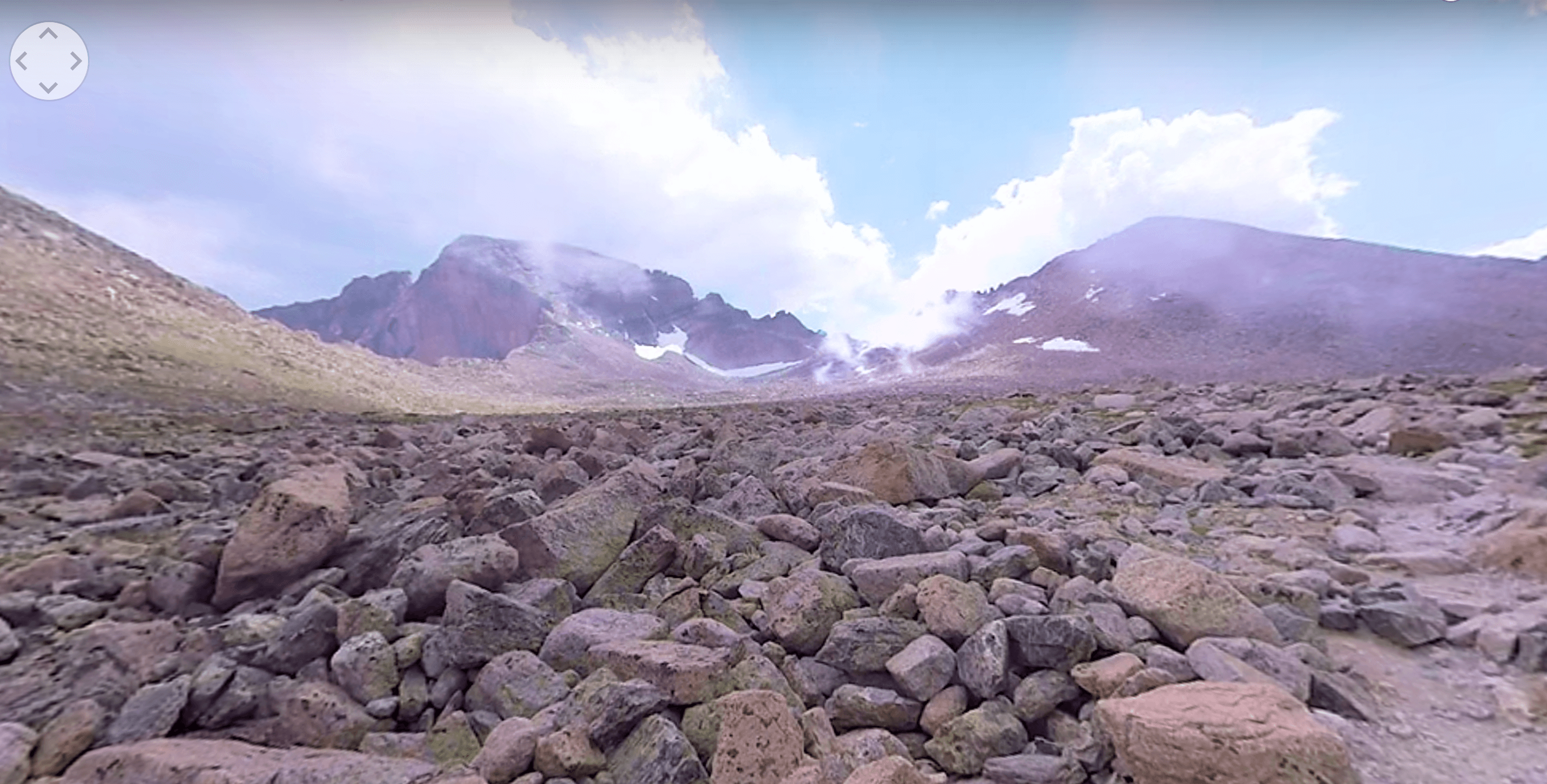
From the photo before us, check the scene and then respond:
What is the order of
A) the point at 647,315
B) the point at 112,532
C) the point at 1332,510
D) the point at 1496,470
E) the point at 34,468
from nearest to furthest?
the point at 1332,510 → the point at 1496,470 → the point at 112,532 → the point at 34,468 → the point at 647,315

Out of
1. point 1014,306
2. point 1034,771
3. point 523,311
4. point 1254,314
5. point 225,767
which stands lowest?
point 1034,771

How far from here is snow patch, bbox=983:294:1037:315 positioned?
277 ft

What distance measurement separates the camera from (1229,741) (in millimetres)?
1985

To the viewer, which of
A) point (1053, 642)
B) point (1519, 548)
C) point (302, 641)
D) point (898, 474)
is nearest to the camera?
point (1053, 642)

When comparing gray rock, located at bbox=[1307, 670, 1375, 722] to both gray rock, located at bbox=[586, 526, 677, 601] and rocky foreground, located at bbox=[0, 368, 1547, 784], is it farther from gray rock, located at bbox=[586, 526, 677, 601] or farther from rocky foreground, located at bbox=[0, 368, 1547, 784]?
gray rock, located at bbox=[586, 526, 677, 601]

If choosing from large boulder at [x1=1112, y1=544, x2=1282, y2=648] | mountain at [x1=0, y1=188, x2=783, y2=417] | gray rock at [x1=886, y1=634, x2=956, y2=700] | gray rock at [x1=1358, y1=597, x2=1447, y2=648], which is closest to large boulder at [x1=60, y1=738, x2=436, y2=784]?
gray rock at [x1=886, y1=634, x2=956, y2=700]

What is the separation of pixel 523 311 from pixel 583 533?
394ft

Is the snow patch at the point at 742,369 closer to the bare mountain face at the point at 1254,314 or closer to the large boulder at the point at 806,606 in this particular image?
the bare mountain face at the point at 1254,314

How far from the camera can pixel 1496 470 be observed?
5000 mm

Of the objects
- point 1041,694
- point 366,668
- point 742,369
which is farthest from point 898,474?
point 742,369

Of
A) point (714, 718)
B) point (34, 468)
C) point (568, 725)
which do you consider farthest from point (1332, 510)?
point (34, 468)

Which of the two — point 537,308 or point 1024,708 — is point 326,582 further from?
point 537,308

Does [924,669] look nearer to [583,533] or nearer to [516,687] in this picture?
[516,687]

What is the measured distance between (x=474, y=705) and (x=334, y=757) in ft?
1.72
